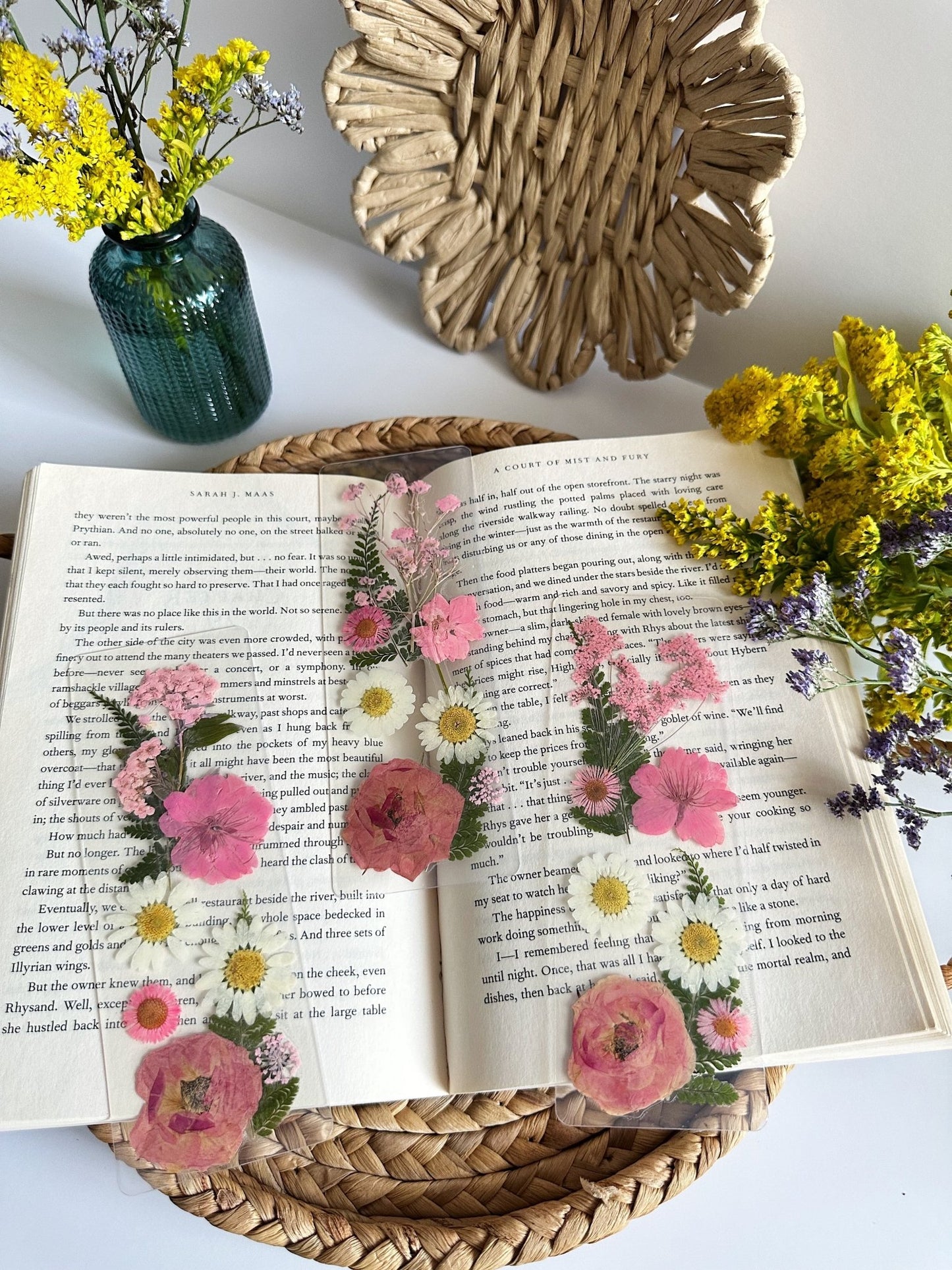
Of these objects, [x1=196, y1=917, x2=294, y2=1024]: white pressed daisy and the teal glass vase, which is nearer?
[x1=196, y1=917, x2=294, y2=1024]: white pressed daisy

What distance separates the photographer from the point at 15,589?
61 cm

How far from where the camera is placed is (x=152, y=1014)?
1.71ft

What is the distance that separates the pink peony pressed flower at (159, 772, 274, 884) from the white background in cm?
20

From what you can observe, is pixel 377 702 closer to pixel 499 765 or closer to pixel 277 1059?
pixel 499 765

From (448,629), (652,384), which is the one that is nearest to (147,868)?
(448,629)

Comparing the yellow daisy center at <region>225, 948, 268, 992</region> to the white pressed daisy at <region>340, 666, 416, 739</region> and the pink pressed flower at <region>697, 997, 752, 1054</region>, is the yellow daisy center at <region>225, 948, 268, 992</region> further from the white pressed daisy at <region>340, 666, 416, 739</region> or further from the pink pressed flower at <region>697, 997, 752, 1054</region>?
the pink pressed flower at <region>697, 997, 752, 1054</region>

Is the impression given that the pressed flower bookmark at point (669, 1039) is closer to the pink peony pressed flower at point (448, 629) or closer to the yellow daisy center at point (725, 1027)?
the yellow daisy center at point (725, 1027)

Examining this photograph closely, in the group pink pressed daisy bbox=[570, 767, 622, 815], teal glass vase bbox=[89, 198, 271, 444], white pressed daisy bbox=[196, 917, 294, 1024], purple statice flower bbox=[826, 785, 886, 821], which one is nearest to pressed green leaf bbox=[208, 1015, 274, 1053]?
white pressed daisy bbox=[196, 917, 294, 1024]

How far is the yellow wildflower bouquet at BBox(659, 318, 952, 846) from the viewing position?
547 millimetres

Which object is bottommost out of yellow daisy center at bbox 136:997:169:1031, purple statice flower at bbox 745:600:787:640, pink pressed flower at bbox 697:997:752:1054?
pink pressed flower at bbox 697:997:752:1054

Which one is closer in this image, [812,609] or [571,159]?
[812,609]

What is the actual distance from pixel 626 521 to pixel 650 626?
80 mm

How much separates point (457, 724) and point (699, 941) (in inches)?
7.5

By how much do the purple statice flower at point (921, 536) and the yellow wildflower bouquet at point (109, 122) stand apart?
43cm
